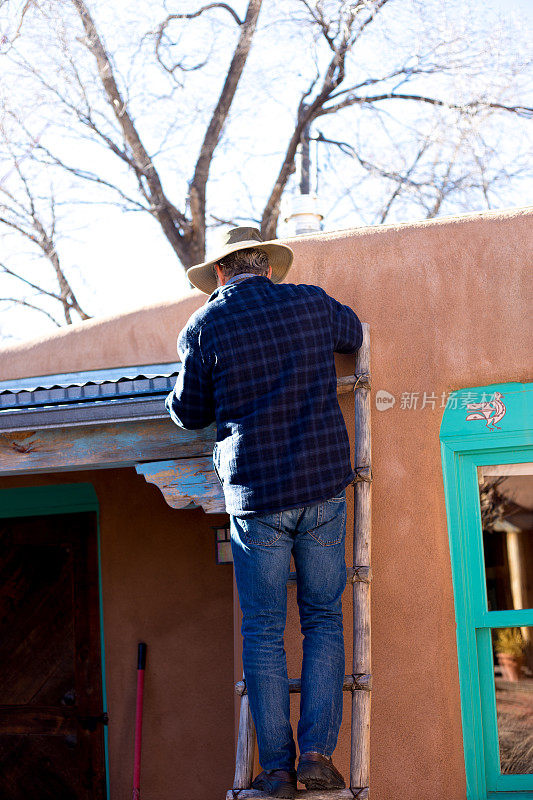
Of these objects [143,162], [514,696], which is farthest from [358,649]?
[143,162]

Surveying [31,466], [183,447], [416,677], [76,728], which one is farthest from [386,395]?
[76,728]

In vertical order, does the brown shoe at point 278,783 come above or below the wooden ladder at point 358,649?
below

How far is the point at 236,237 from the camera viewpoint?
10.9ft

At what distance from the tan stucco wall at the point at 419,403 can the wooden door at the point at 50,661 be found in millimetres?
2885

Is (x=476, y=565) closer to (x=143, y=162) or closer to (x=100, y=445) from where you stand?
(x=100, y=445)

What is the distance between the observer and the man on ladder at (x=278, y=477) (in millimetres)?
2875

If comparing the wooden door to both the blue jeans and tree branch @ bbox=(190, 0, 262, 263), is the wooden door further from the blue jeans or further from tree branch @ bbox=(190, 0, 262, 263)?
tree branch @ bbox=(190, 0, 262, 263)

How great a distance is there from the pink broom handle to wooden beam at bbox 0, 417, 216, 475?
7.42ft

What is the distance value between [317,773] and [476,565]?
1325mm

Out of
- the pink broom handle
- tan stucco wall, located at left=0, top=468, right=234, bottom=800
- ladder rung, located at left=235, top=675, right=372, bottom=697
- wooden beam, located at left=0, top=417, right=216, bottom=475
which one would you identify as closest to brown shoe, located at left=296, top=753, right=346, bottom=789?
ladder rung, located at left=235, top=675, right=372, bottom=697

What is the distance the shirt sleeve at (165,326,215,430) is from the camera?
3121mm

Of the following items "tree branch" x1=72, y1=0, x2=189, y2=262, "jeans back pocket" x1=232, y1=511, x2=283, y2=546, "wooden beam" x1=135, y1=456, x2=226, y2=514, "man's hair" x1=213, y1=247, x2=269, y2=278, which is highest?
"tree branch" x1=72, y1=0, x2=189, y2=262

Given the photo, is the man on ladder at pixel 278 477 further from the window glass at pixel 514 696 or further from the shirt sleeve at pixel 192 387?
the window glass at pixel 514 696

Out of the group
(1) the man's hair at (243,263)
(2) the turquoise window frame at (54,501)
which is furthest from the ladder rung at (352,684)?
(2) the turquoise window frame at (54,501)
